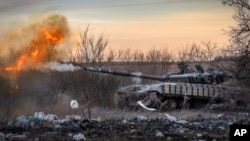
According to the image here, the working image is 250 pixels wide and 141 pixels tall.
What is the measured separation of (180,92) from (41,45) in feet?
24.6

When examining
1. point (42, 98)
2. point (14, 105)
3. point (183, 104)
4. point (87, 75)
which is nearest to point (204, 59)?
point (183, 104)

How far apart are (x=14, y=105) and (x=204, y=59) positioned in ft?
38.9

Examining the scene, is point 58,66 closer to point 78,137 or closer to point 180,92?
point 180,92

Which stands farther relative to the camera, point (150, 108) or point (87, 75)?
point (87, 75)

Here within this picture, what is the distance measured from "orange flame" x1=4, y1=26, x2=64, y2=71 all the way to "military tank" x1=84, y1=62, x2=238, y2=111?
14.8 feet

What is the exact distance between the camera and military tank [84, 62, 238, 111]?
73.7 feet

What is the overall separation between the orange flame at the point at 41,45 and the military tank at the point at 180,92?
14.8 ft

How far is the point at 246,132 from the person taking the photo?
8.99 metres

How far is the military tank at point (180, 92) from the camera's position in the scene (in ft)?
73.7

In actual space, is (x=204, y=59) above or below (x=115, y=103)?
above

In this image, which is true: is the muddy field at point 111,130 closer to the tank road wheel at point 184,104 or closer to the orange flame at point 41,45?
the orange flame at point 41,45

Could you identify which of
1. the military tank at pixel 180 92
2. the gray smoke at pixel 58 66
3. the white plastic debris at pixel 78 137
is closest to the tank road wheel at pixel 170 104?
the military tank at pixel 180 92

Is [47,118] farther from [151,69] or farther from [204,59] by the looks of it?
[151,69]

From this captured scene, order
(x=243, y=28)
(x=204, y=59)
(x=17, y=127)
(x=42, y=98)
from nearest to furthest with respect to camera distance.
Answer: (x=17, y=127), (x=243, y=28), (x=42, y=98), (x=204, y=59)
